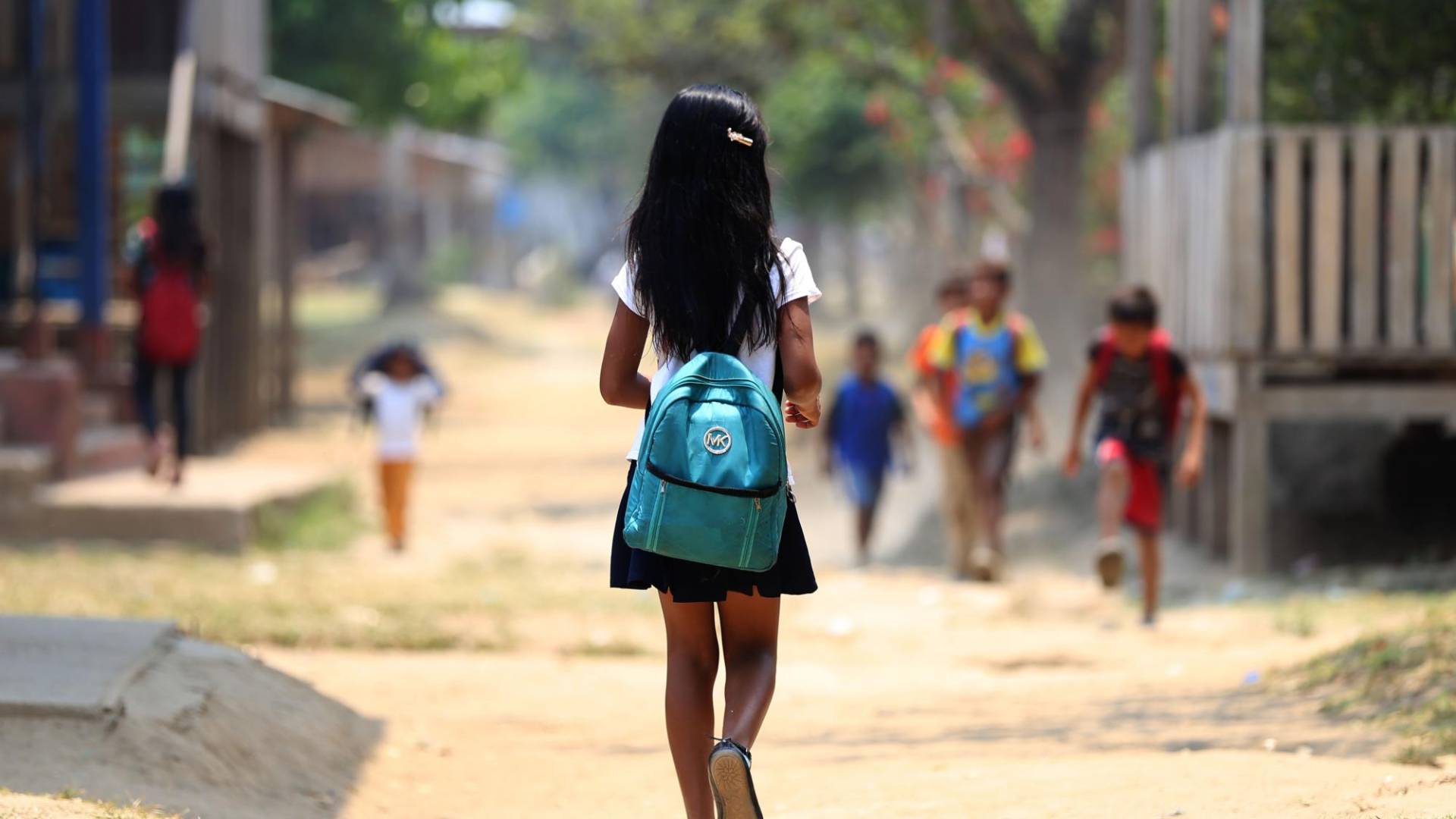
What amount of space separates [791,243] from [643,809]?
184 centimetres

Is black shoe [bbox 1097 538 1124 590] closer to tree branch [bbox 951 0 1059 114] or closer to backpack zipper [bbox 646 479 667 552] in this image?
backpack zipper [bbox 646 479 667 552]

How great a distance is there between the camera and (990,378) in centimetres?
1112

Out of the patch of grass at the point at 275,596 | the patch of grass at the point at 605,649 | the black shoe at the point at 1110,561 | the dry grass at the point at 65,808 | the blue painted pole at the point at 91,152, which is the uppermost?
the blue painted pole at the point at 91,152

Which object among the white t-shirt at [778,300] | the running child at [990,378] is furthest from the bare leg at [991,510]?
the white t-shirt at [778,300]

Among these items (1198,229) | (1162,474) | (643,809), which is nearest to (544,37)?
(1198,229)

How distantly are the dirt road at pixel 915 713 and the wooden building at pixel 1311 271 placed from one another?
131 centimetres

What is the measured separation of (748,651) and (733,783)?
0.42 metres

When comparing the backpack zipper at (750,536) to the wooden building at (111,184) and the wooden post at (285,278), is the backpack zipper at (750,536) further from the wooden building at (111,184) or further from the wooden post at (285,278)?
the wooden post at (285,278)

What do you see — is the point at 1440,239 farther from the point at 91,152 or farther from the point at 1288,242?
the point at 91,152

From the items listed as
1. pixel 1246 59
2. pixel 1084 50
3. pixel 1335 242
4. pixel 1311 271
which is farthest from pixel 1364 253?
pixel 1084 50

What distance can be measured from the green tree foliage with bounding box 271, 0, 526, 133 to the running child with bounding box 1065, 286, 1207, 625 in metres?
16.2

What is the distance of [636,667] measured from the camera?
26.6ft

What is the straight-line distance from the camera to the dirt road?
4930mm

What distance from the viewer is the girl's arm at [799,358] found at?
421 centimetres
